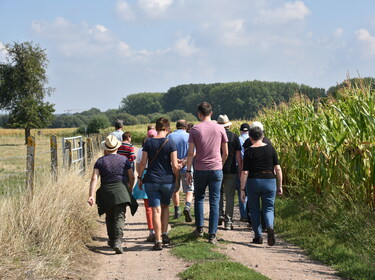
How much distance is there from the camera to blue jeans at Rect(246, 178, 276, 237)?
8031 millimetres

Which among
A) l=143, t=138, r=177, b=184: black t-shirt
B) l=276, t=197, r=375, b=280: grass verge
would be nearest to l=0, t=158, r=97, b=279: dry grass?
l=143, t=138, r=177, b=184: black t-shirt

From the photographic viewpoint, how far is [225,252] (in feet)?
24.9

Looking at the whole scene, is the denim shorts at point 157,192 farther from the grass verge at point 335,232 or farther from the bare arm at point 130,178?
the grass verge at point 335,232

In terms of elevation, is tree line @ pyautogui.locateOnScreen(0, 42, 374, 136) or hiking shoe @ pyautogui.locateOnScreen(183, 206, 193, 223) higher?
tree line @ pyautogui.locateOnScreen(0, 42, 374, 136)

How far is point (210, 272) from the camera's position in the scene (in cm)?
622

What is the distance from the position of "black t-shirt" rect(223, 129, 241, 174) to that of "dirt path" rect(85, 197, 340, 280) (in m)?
1.09

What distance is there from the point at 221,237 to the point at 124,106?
158717 mm

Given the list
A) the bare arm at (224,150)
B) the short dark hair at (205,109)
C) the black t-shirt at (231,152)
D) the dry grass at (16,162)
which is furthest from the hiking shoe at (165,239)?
the dry grass at (16,162)

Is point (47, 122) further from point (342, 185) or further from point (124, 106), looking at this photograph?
point (124, 106)

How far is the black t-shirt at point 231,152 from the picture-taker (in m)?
9.08

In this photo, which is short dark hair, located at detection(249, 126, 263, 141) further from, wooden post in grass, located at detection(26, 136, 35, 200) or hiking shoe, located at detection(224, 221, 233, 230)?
wooden post in grass, located at detection(26, 136, 35, 200)

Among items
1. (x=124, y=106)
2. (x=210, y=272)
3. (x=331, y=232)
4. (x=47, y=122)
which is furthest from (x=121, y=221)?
(x=124, y=106)

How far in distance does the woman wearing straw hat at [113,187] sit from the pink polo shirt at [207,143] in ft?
3.55

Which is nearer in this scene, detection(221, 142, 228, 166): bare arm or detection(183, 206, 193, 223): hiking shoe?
detection(221, 142, 228, 166): bare arm
